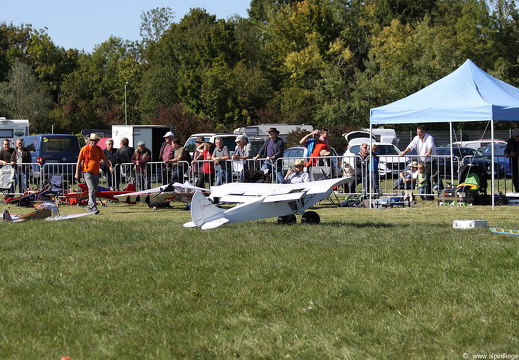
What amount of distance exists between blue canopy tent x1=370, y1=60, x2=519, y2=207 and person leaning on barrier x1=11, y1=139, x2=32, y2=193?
1090 centimetres

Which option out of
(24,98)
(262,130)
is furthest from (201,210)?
(24,98)

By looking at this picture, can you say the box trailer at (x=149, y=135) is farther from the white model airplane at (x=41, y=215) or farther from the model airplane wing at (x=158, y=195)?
the white model airplane at (x=41, y=215)

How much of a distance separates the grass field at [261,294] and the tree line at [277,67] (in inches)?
1724

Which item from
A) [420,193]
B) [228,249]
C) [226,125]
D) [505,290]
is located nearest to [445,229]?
[228,249]

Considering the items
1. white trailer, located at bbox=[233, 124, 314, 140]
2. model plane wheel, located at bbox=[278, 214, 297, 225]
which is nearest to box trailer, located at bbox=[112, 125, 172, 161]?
white trailer, located at bbox=[233, 124, 314, 140]

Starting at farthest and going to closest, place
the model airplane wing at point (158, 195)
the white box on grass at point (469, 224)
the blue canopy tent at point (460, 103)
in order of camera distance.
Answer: the model airplane wing at point (158, 195)
the blue canopy tent at point (460, 103)
the white box on grass at point (469, 224)

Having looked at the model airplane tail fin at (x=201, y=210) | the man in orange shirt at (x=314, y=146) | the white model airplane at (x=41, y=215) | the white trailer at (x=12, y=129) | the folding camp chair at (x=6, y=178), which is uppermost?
the white trailer at (x=12, y=129)

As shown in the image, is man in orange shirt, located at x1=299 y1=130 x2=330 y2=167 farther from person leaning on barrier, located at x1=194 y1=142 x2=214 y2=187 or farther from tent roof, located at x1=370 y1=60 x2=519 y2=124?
person leaning on barrier, located at x1=194 y1=142 x2=214 y2=187

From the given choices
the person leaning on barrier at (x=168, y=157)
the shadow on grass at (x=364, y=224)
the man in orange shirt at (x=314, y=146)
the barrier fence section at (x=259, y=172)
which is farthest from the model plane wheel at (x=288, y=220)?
the person leaning on barrier at (x=168, y=157)

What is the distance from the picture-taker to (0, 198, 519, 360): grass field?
5828mm

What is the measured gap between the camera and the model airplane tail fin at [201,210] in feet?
38.0

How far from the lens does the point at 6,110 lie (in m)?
69.1

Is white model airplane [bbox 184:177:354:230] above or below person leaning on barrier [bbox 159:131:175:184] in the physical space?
below

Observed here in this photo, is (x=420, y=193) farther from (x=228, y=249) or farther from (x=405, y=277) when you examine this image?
(x=405, y=277)
